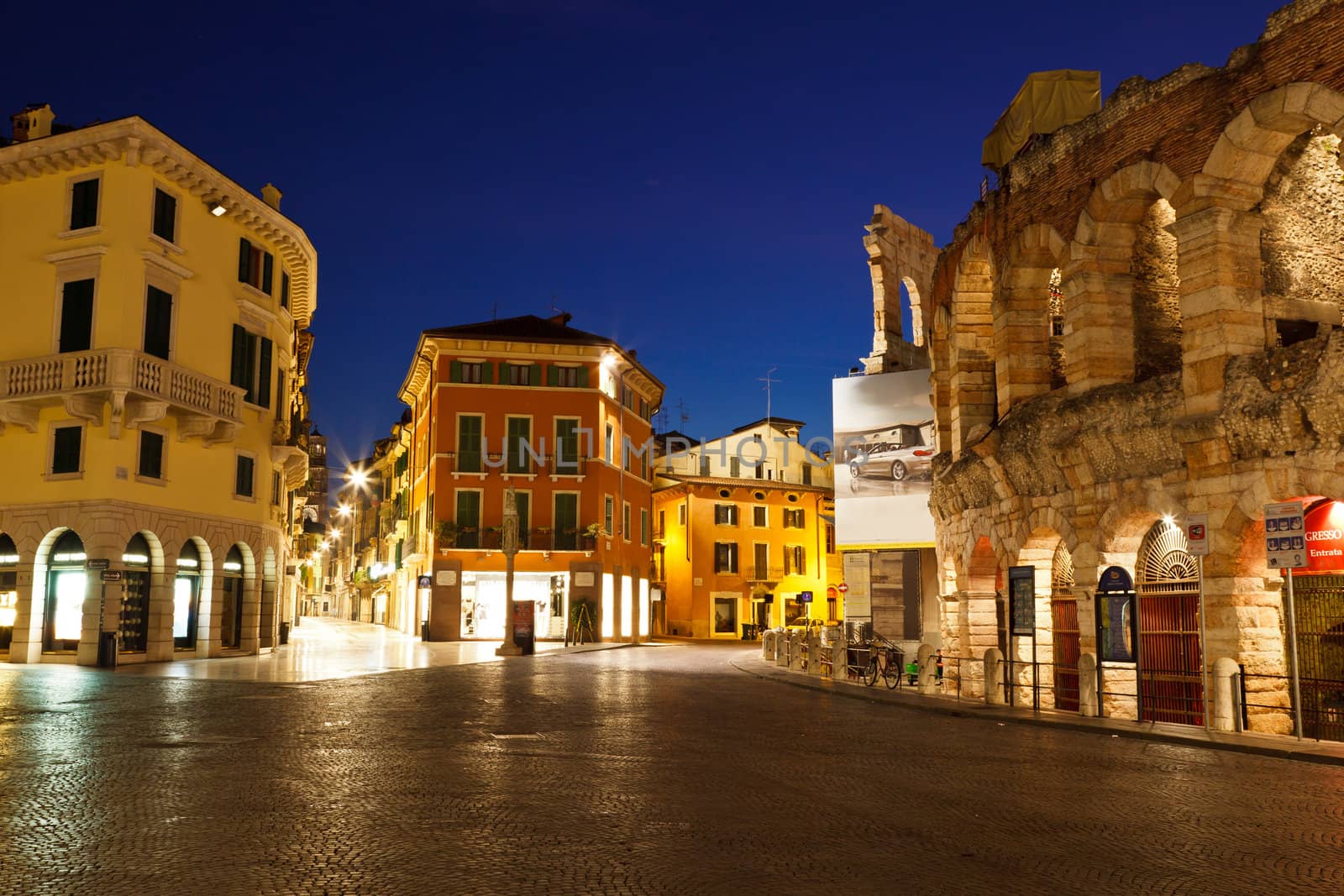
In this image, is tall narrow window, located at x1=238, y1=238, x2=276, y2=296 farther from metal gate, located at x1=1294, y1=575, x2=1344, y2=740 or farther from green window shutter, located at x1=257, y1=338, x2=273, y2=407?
metal gate, located at x1=1294, y1=575, x2=1344, y2=740

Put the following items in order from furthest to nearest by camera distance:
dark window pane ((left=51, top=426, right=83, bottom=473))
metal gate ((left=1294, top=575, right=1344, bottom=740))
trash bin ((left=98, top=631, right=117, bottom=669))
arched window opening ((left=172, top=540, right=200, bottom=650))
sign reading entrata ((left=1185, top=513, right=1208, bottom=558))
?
1. arched window opening ((left=172, top=540, right=200, bottom=650))
2. dark window pane ((left=51, top=426, right=83, bottom=473))
3. trash bin ((left=98, top=631, right=117, bottom=669))
4. metal gate ((left=1294, top=575, right=1344, bottom=740))
5. sign reading entrata ((left=1185, top=513, right=1208, bottom=558))

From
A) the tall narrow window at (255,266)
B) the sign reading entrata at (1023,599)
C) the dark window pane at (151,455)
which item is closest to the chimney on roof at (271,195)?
the tall narrow window at (255,266)

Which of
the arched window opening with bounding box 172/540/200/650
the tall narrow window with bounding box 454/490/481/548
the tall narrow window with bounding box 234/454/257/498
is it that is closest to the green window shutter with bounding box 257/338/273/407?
the tall narrow window with bounding box 234/454/257/498

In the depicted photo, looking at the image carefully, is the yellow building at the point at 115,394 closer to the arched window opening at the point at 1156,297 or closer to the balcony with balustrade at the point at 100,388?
the balcony with balustrade at the point at 100,388

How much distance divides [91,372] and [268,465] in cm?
751

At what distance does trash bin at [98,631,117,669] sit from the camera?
25.1 meters

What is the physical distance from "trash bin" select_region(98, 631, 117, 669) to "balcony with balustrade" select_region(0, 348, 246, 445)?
176 inches

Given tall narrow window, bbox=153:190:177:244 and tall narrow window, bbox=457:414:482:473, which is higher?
tall narrow window, bbox=153:190:177:244

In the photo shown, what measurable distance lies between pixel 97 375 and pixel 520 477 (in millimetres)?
22832

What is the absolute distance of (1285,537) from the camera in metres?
13.1

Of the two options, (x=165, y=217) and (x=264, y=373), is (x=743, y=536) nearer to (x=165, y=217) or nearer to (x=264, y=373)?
(x=264, y=373)

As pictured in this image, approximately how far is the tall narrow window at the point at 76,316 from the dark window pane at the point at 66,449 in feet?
6.15

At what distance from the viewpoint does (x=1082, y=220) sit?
59.3 feet

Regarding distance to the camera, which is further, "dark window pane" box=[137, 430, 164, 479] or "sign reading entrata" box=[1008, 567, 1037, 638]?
"dark window pane" box=[137, 430, 164, 479]
